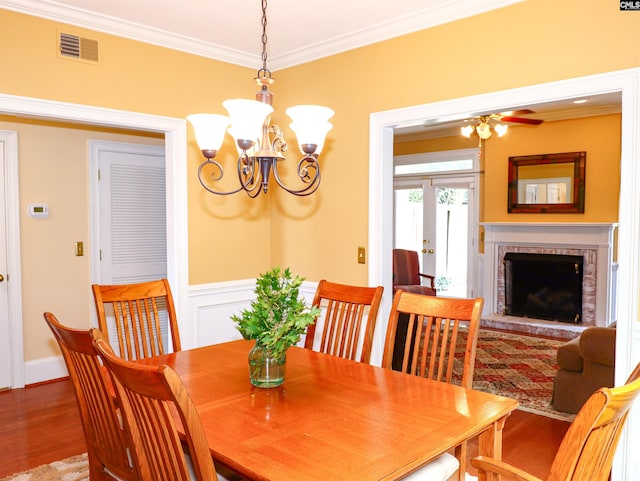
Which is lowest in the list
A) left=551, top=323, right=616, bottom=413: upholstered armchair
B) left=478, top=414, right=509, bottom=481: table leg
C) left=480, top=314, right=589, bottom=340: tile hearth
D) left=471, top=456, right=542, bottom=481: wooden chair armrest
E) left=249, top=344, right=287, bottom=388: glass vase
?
left=480, top=314, right=589, bottom=340: tile hearth

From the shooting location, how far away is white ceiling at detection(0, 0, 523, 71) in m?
2.99

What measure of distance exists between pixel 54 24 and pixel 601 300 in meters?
6.30

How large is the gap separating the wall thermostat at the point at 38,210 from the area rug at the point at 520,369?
3941 mm

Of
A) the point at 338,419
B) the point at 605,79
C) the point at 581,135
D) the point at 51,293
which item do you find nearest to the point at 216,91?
the point at 51,293

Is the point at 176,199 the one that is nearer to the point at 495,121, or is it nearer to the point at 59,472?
the point at 59,472

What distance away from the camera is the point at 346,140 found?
12.2 ft

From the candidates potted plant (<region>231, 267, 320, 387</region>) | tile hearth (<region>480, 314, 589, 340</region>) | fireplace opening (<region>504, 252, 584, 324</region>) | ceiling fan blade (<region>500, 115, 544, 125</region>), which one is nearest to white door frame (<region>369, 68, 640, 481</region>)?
potted plant (<region>231, 267, 320, 387</region>)

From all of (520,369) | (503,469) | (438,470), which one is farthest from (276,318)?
(520,369)

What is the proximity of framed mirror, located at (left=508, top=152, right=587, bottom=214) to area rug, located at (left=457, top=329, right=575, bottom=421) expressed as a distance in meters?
1.71

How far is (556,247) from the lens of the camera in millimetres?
6578

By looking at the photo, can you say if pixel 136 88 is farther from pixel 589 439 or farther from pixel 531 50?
pixel 589 439

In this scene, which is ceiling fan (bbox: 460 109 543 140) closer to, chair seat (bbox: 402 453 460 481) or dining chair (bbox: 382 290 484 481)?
dining chair (bbox: 382 290 484 481)

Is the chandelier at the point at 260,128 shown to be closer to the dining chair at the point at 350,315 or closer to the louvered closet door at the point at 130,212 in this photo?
the dining chair at the point at 350,315

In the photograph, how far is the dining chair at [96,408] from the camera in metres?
1.64
